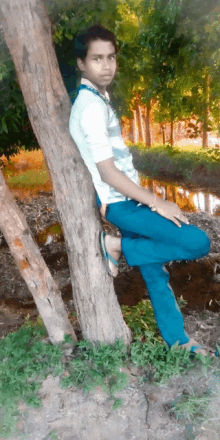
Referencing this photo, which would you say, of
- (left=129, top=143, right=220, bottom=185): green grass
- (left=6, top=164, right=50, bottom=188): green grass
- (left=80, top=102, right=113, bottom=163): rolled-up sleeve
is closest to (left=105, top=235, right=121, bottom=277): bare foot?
(left=80, top=102, right=113, bottom=163): rolled-up sleeve

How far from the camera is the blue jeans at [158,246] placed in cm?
230

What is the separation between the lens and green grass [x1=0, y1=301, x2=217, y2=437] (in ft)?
8.05

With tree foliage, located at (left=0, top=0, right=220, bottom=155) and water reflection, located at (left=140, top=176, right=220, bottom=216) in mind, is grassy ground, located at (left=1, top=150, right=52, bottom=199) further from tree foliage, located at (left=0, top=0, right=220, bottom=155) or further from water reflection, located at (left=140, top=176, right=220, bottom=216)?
tree foliage, located at (left=0, top=0, right=220, bottom=155)

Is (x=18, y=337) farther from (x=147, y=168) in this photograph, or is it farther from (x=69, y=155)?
(x=147, y=168)

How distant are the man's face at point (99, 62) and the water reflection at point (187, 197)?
6091 millimetres

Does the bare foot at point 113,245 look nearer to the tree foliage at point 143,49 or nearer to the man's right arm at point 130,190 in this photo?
the man's right arm at point 130,190

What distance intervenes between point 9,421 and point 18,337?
27.8 inches

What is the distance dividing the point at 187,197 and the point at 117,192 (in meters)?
7.67

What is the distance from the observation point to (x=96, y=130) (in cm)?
210

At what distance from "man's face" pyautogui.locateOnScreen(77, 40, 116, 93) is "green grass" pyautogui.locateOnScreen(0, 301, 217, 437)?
1.89 metres

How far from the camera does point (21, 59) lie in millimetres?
2340

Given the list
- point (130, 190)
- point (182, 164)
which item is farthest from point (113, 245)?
point (182, 164)

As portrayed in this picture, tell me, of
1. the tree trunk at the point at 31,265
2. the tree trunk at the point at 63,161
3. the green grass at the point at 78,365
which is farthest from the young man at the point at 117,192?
the tree trunk at the point at 31,265

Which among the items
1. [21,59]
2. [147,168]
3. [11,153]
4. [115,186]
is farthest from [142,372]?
[147,168]
